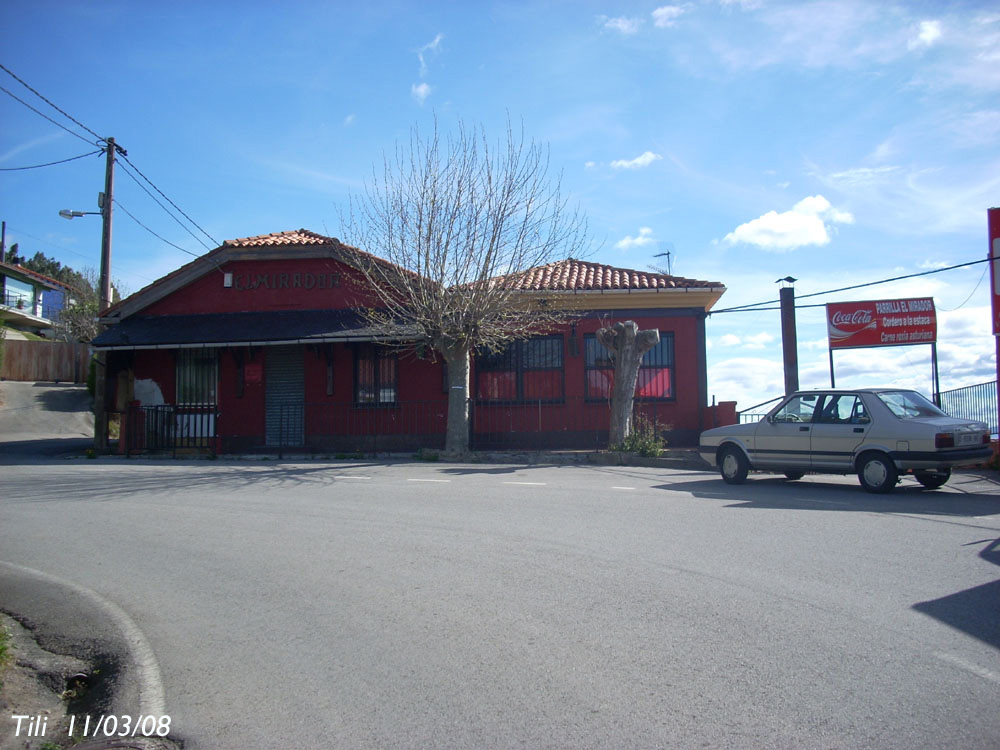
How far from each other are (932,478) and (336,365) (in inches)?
540

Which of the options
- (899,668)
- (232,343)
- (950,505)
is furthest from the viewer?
(232,343)

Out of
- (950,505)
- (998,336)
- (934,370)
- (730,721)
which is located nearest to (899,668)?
(730,721)

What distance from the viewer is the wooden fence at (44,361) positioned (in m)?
38.5

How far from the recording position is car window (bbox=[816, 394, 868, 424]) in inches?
453

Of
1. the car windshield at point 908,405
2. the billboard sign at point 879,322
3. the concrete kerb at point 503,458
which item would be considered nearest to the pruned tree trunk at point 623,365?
the concrete kerb at point 503,458

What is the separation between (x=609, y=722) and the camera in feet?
12.2

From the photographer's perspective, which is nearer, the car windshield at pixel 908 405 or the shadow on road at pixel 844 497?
the shadow on road at pixel 844 497

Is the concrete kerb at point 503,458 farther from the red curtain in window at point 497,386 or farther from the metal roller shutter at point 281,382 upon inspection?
→ the red curtain in window at point 497,386

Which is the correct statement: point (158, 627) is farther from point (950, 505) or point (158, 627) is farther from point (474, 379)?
point (474, 379)

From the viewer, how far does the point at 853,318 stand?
69.9 feet

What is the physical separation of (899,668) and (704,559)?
259cm

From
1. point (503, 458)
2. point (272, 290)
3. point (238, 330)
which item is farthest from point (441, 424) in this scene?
point (272, 290)

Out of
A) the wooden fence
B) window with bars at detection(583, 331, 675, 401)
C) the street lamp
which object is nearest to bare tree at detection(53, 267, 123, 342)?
the wooden fence

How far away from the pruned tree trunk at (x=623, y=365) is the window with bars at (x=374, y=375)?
579 centimetres
